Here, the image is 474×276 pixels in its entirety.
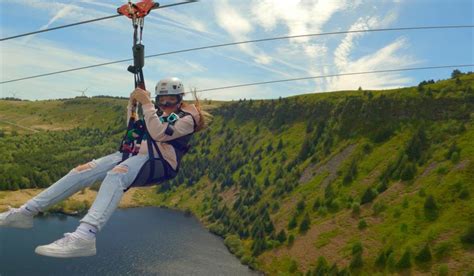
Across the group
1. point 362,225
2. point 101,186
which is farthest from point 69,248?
point 362,225

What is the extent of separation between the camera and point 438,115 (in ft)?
266

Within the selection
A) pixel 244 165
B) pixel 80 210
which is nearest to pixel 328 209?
pixel 244 165

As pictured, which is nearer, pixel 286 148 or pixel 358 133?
pixel 358 133

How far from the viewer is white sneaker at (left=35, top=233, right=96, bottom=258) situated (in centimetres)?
612

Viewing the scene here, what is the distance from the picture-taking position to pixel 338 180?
260ft

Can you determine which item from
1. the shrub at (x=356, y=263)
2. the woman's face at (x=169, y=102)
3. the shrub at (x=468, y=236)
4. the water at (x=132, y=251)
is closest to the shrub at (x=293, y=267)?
the water at (x=132, y=251)

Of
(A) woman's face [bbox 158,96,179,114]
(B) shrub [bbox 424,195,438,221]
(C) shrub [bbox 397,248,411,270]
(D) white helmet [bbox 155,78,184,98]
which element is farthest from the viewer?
(B) shrub [bbox 424,195,438,221]

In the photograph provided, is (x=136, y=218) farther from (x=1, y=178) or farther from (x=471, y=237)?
(x=471, y=237)

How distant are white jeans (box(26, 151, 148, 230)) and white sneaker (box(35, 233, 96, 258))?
0.29 meters

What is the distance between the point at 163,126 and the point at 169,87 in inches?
39.7

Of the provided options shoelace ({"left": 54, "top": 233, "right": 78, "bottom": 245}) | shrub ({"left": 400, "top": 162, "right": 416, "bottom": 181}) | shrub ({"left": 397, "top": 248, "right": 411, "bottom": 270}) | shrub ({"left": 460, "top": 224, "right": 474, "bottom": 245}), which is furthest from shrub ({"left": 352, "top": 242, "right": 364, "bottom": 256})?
shoelace ({"left": 54, "top": 233, "right": 78, "bottom": 245})

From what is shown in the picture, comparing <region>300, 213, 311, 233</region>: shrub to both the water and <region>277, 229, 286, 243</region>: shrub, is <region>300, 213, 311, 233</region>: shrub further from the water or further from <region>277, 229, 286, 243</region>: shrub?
the water

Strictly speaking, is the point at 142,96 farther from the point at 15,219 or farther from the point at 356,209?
the point at 356,209

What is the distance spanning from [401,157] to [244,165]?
4706 centimetres
